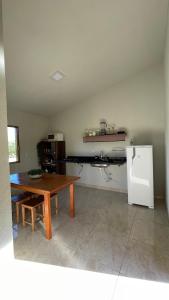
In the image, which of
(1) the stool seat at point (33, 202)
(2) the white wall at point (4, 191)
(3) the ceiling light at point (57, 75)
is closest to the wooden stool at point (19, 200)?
(1) the stool seat at point (33, 202)

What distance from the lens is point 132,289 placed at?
1.55 m

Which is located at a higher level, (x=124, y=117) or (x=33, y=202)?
(x=124, y=117)

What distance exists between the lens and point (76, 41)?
2.40 metres

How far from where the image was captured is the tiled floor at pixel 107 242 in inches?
72.1

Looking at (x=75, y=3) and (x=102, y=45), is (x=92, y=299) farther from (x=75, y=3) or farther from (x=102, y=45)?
(x=102, y=45)

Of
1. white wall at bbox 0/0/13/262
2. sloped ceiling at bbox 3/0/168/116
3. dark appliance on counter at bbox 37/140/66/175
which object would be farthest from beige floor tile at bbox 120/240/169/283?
Answer: dark appliance on counter at bbox 37/140/66/175

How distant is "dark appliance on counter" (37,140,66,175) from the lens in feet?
16.4

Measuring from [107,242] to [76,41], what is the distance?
3.00 meters

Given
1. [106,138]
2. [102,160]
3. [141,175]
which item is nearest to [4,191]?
[141,175]

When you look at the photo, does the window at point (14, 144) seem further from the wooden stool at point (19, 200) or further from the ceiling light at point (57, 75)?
the ceiling light at point (57, 75)

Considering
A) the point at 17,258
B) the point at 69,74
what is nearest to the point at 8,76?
the point at 69,74

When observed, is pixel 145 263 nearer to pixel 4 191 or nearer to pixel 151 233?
pixel 151 233

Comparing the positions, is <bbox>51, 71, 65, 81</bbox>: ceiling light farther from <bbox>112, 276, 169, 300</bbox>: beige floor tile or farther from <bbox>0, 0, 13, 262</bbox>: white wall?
<bbox>112, 276, 169, 300</bbox>: beige floor tile

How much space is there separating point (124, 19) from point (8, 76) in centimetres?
208
